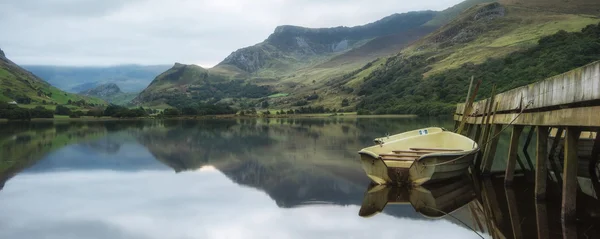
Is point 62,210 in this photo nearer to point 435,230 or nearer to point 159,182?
point 159,182

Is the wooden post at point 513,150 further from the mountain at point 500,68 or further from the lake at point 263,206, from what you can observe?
the mountain at point 500,68

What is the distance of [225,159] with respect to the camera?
119 ft

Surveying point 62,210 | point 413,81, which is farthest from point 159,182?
point 413,81

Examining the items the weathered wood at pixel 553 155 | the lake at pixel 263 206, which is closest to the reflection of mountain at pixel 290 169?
the lake at pixel 263 206

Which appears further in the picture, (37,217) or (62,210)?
(62,210)

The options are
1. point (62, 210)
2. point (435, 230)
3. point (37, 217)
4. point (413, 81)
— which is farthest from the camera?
point (413, 81)

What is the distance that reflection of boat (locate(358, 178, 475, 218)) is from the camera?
16536 millimetres

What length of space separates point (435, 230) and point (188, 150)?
3445 centimetres

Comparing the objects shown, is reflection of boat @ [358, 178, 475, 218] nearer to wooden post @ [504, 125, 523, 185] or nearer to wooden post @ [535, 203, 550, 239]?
wooden post @ [504, 125, 523, 185]

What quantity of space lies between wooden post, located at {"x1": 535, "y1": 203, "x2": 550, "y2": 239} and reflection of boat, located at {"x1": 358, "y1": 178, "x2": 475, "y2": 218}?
267 cm

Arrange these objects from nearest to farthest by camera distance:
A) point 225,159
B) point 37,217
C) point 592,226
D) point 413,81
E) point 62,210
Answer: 1. point 592,226
2. point 37,217
3. point 62,210
4. point 225,159
5. point 413,81

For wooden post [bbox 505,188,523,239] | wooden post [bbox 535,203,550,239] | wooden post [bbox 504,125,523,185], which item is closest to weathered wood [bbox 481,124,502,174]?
wooden post [bbox 504,125,523,185]

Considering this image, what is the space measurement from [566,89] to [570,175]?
7.82ft

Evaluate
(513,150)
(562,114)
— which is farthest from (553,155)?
(562,114)
